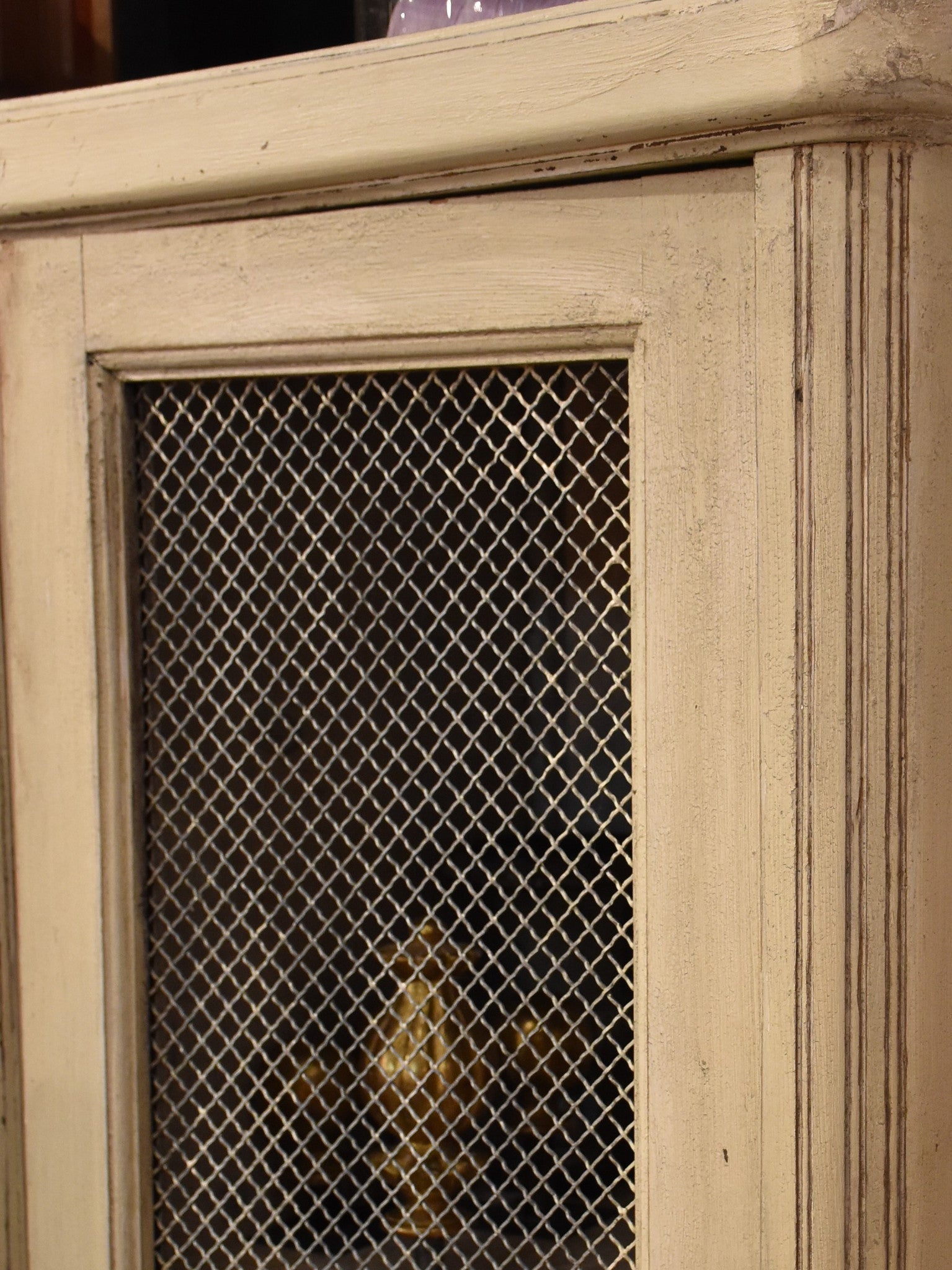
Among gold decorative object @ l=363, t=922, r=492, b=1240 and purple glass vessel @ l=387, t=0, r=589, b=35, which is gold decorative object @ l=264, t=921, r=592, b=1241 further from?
purple glass vessel @ l=387, t=0, r=589, b=35

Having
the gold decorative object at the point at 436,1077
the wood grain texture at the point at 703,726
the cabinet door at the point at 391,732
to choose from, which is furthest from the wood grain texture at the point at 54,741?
the wood grain texture at the point at 703,726

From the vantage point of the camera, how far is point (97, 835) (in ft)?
1.97

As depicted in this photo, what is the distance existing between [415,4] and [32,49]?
0.25 metres

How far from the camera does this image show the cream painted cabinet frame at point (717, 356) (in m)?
0.44

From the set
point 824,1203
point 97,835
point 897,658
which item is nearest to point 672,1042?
point 824,1203

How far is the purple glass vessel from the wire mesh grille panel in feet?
0.59

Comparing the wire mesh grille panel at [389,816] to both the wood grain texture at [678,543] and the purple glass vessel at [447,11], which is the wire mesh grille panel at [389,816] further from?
the purple glass vessel at [447,11]

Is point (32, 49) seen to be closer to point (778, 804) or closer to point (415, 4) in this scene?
point (415, 4)

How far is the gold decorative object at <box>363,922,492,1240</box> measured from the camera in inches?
22.5

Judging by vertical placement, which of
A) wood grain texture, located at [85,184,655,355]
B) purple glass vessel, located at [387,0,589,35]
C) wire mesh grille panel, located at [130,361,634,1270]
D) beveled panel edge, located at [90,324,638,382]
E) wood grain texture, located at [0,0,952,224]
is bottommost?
wire mesh grille panel, located at [130,361,634,1270]

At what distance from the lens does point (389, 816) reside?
578 millimetres

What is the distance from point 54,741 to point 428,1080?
256mm

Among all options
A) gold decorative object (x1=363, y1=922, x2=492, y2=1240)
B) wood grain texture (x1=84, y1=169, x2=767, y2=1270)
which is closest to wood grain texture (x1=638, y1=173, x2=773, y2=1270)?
wood grain texture (x1=84, y1=169, x2=767, y2=1270)

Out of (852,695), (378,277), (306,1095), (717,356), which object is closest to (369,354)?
(378,277)
